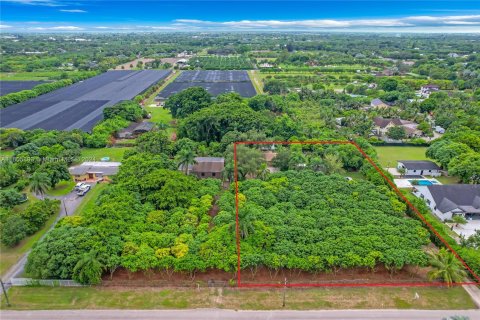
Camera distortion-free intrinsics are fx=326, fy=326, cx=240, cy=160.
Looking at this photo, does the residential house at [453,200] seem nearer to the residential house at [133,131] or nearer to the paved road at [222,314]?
the paved road at [222,314]

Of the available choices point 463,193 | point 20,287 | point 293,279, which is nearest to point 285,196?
point 293,279

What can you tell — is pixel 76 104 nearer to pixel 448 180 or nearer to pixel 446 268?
pixel 448 180

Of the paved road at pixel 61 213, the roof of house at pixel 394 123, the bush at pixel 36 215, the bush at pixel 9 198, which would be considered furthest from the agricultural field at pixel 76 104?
the roof of house at pixel 394 123

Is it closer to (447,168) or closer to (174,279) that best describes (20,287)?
(174,279)

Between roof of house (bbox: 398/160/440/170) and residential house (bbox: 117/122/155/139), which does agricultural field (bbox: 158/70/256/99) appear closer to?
residential house (bbox: 117/122/155/139)

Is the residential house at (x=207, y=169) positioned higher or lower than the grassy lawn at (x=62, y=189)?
higher

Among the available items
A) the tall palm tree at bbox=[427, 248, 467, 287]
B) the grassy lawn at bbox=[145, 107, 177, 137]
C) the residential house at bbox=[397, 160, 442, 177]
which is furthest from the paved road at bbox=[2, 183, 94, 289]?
the residential house at bbox=[397, 160, 442, 177]
